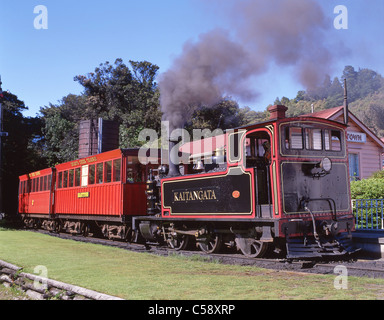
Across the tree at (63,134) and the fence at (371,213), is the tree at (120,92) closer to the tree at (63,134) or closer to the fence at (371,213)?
the tree at (63,134)

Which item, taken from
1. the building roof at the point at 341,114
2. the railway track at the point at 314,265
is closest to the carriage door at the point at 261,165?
the railway track at the point at 314,265

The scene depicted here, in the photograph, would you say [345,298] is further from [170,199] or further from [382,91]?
[382,91]

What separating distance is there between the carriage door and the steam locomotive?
0.02 meters

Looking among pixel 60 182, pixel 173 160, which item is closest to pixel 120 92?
pixel 60 182

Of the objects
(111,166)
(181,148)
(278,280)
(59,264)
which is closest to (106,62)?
(111,166)

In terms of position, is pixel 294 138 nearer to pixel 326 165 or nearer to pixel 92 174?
pixel 326 165

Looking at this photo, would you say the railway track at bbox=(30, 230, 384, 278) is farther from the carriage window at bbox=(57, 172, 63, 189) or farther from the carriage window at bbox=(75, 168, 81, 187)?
the carriage window at bbox=(57, 172, 63, 189)

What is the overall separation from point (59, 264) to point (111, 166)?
216 inches

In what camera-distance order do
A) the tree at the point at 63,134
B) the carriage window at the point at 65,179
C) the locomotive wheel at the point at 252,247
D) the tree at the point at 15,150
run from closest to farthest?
the locomotive wheel at the point at 252,247 < the carriage window at the point at 65,179 < the tree at the point at 15,150 < the tree at the point at 63,134

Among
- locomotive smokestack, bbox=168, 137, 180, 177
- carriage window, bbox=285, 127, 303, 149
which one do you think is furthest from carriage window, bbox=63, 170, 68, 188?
carriage window, bbox=285, 127, 303, 149

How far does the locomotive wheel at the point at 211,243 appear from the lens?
9.86 meters

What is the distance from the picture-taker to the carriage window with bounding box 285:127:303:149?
8438 mm

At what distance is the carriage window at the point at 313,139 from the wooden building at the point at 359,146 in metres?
9.60

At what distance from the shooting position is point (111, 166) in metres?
13.4
